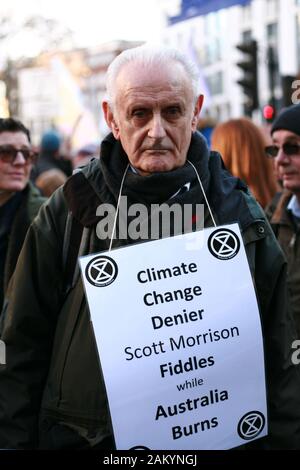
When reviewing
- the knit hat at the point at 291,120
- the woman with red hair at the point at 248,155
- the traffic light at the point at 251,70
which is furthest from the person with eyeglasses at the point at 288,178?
the traffic light at the point at 251,70

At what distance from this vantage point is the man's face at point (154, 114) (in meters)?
2.39

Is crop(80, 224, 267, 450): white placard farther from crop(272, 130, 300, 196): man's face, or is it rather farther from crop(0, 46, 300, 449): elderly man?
crop(272, 130, 300, 196): man's face

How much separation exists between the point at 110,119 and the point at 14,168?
73.2 inches

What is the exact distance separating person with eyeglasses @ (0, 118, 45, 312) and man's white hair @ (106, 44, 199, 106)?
1.78 meters

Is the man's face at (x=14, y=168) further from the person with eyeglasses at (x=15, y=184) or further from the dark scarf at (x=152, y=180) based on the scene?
the dark scarf at (x=152, y=180)

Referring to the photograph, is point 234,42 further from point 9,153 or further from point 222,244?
point 222,244

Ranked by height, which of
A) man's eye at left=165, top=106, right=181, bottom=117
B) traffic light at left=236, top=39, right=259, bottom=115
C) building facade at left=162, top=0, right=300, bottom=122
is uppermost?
man's eye at left=165, top=106, right=181, bottom=117

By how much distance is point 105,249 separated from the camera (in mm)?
2414

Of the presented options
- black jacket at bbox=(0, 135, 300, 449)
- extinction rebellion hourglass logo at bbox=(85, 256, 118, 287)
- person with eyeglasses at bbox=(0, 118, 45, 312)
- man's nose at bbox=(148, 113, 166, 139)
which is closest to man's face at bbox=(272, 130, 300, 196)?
person with eyeglasses at bbox=(0, 118, 45, 312)

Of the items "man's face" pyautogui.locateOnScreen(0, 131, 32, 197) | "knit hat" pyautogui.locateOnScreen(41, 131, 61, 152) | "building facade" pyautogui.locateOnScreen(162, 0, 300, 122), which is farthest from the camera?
"building facade" pyautogui.locateOnScreen(162, 0, 300, 122)

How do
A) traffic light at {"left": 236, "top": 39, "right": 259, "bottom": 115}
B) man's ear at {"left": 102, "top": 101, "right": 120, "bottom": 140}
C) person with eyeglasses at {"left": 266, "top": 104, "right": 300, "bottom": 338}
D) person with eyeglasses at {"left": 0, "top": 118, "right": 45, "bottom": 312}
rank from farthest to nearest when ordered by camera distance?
traffic light at {"left": 236, "top": 39, "right": 259, "bottom": 115}
person with eyeglasses at {"left": 0, "top": 118, "right": 45, "bottom": 312}
person with eyeglasses at {"left": 266, "top": 104, "right": 300, "bottom": 338}
man's ear at {"left": 102, "top": 101, "right": 120, "bottom": 140}

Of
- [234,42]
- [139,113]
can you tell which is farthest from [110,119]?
[234,42]

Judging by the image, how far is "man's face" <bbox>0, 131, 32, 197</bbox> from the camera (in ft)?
14.1
